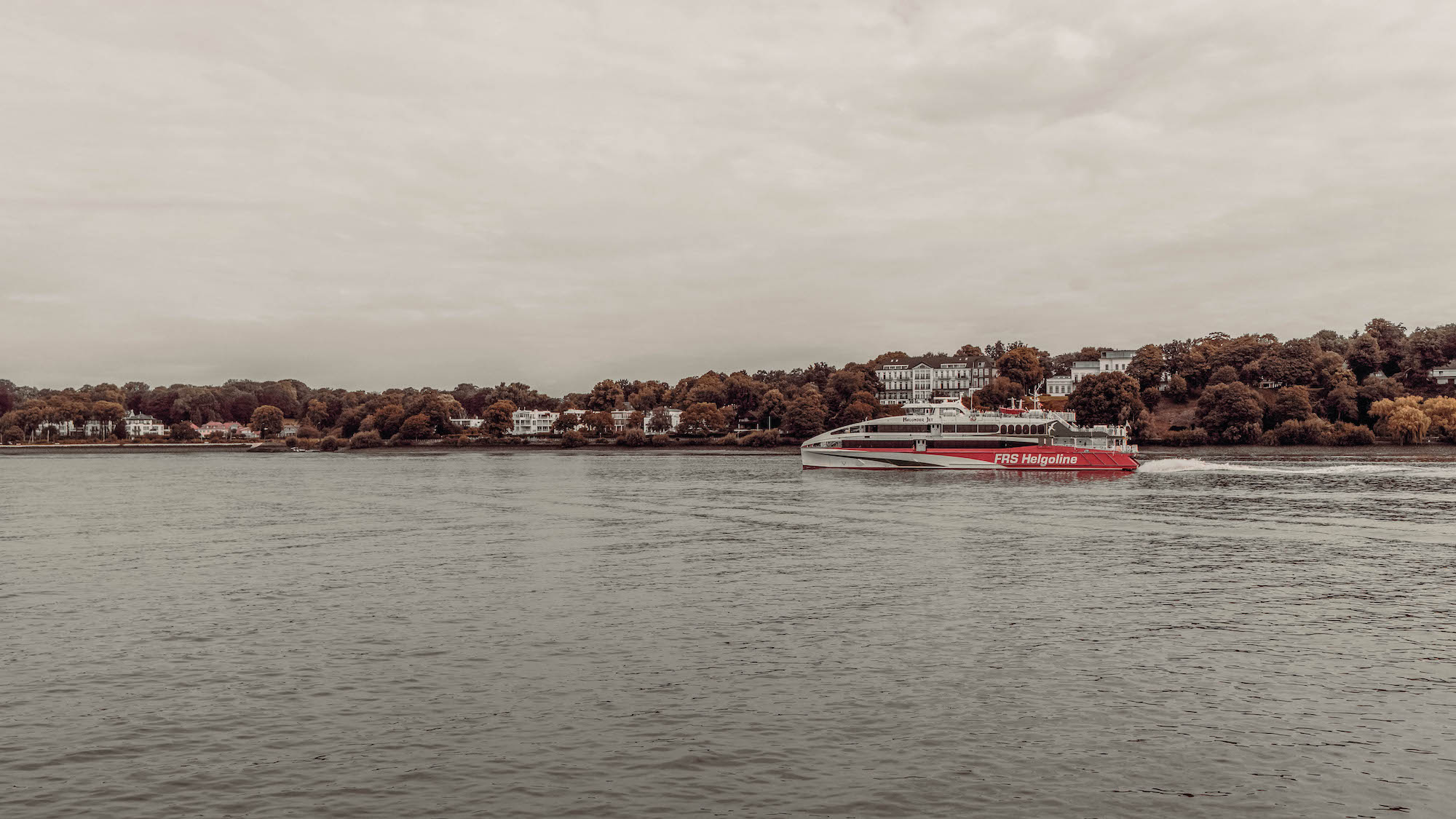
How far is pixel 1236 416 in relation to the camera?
165 meters

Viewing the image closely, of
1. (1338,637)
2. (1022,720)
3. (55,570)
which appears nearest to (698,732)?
(1022,720)

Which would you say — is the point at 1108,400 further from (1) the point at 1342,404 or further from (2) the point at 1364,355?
(2) the point at 1364,355

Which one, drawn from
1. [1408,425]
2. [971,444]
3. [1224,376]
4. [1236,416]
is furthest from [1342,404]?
[971,444]

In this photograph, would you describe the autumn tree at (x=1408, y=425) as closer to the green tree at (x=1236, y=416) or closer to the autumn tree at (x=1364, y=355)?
the green tree at (x=1236, y=416)

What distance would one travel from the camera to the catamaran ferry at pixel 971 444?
105 metres

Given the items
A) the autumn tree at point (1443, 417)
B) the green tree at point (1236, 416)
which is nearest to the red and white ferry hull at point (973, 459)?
the green tree at point (1236, 416)

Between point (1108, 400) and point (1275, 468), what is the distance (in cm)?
6369

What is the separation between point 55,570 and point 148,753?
24.4 metres

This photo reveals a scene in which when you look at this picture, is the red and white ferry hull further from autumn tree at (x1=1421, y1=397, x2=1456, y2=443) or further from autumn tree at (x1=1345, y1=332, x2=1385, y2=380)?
autumn tree at (x1=1345, y1=332, x2=1385, y2=380)

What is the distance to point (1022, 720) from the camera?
659 inches

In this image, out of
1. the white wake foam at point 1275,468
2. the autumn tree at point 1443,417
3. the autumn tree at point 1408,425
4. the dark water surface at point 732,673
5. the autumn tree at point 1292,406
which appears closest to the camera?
the dark water surface at point 732,673

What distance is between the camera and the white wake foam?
95900 mm

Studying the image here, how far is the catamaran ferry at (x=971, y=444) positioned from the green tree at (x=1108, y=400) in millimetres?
59574

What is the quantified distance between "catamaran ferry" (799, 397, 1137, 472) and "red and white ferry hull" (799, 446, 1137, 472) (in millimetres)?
79
